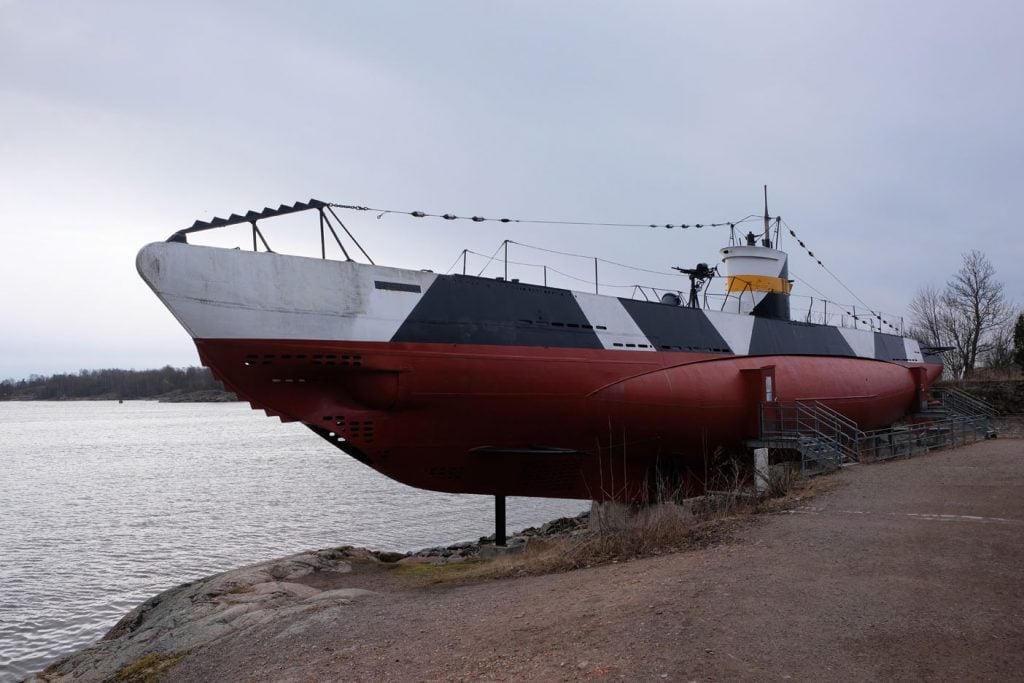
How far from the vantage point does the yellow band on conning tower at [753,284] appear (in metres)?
19.8

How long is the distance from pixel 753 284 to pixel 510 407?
33.6 feet

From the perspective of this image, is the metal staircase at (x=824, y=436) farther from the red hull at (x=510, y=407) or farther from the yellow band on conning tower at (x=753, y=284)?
the yellow band on conning tower at (x=753, y=284)

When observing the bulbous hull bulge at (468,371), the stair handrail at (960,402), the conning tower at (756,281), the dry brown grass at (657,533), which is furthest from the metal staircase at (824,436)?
the stair handrail at (960,402)

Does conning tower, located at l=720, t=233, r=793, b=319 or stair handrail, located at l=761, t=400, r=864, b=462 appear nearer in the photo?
stair handrail, located at l=761, t=400, r=864, b=462

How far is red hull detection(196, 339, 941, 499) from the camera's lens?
36.3 ft

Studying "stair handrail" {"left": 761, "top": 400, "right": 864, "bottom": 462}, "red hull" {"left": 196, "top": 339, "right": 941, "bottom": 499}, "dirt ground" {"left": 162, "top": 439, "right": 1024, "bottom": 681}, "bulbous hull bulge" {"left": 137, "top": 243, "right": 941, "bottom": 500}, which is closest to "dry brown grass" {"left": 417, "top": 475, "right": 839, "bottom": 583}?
"dirt ground" {"left": 162, "top": 439, "right": 1024, "bottom": 681}

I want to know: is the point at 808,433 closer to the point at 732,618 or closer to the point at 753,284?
the point at 753,284

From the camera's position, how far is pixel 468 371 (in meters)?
12.0

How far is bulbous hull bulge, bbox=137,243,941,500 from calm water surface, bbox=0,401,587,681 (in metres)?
5.87

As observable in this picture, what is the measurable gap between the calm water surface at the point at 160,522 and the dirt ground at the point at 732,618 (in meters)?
6.75

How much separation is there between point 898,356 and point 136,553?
78.3 feet

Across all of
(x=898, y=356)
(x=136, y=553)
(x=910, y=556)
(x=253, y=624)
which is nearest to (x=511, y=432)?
(x=253, y=624)

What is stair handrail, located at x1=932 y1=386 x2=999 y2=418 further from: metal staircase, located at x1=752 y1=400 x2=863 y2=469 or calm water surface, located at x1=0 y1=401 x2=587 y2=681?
calm water surface, located at x1=0 y1=401 x2=587 y2=681

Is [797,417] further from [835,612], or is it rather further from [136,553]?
[136,553]
